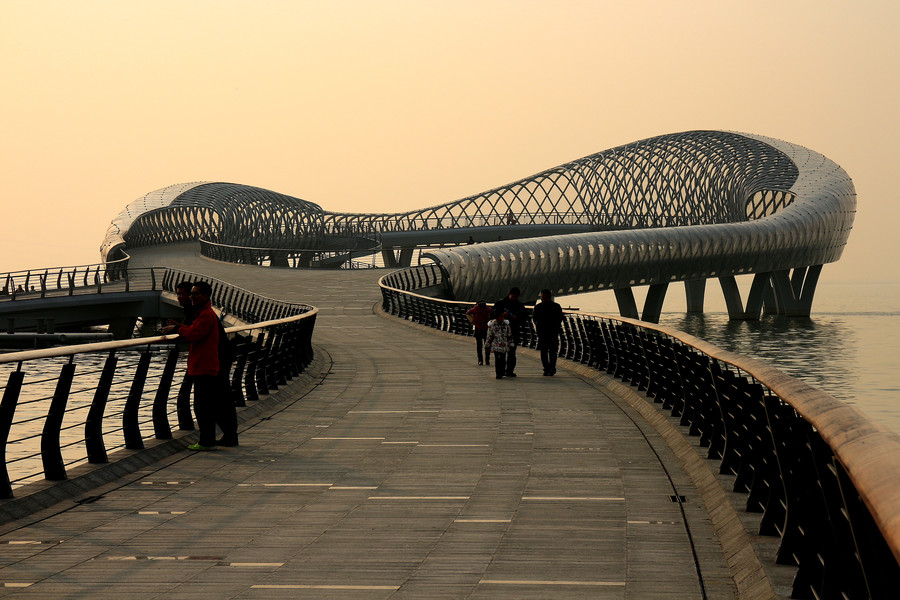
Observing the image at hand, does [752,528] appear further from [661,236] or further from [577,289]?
[661,236]

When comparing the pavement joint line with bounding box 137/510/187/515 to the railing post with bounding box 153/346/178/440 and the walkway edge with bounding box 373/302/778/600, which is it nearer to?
the railing post with bounding box 153/346/178/440

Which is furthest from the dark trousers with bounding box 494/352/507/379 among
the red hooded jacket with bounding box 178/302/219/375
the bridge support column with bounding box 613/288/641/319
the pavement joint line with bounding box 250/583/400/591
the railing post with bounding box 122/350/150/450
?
the bridge support column with bounding box 613/288/641/319

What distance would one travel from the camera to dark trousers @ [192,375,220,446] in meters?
12.0

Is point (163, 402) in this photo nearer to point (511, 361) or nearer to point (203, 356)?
point (203, 356)

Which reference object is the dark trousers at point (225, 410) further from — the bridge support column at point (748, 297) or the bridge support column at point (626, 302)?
the bridge support column at point (748, 297)

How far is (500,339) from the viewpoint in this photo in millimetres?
20641

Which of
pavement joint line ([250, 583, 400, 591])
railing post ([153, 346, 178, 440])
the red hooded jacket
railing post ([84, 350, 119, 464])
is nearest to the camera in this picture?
pavement joint line ([250, 583, 400, 591])

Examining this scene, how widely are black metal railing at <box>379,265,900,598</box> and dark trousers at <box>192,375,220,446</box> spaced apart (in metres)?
4.80

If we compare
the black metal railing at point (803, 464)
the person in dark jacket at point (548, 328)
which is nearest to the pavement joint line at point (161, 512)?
the black metal railing at point (803, 464)

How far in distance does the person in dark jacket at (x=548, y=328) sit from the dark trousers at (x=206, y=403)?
10153mm

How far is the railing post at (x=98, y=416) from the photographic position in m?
10.1

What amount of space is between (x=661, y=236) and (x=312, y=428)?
72.4 m

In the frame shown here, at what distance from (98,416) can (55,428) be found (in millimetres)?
1001

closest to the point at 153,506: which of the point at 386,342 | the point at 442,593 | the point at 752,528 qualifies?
the point at 442,593
